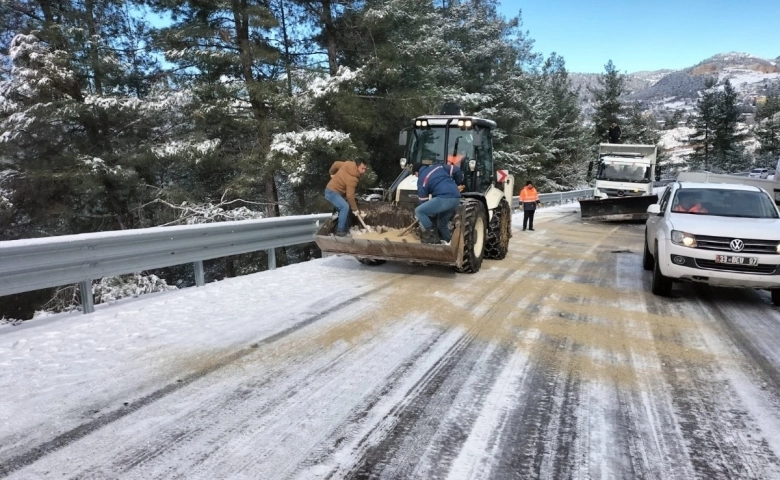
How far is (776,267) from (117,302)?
7.86 m

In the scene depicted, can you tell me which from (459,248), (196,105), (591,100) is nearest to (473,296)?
(459,248)

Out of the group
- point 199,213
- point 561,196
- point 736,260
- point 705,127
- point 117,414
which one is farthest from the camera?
point 705,127

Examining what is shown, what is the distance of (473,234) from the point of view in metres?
7.60

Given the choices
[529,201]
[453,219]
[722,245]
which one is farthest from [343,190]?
[529,201]

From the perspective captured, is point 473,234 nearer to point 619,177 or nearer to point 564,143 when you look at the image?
point 619,177

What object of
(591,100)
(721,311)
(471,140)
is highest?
(591,100)

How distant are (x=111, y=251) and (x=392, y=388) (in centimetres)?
392

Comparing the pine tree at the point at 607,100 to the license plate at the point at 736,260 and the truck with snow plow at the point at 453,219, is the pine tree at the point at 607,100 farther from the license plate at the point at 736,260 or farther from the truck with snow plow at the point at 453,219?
the license plate at the point at 736,260

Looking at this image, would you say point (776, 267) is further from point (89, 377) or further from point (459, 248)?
point (89, 377)

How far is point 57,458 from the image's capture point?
2637 mm

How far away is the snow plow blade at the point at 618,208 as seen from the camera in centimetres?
1717

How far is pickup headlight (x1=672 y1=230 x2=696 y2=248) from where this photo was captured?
19.7 feet

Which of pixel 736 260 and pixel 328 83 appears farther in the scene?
pixel 328 83

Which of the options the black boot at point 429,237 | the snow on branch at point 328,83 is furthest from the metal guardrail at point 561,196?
the black boot at point 429,237
